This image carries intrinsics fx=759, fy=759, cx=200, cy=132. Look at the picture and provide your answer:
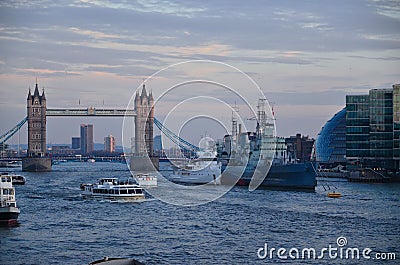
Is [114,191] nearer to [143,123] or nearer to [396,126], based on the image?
[396,126]

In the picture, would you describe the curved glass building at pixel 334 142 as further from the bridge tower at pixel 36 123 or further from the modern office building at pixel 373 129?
the bridge tower at pixel 36 123

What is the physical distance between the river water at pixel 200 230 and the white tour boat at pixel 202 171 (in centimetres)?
1287

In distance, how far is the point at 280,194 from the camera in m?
34.7

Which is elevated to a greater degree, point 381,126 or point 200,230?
point 381,126

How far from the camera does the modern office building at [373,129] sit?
50.6 meters

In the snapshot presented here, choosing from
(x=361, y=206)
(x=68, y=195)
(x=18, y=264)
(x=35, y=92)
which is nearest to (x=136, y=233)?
(x=18, y=264)

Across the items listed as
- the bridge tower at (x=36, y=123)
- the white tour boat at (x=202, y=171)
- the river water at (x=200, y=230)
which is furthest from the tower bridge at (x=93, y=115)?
the river water at (x=200, y=230)

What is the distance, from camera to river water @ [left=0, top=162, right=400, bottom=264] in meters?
16.9

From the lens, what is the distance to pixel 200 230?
20.9 meters

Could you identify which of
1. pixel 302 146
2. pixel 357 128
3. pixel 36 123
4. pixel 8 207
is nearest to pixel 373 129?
pixel 357 128

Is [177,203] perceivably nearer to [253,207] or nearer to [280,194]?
[253,207]

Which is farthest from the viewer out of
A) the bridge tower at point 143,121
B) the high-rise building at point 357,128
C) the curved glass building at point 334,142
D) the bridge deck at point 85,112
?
the bridge tower at point 143,121

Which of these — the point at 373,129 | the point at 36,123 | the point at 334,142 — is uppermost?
the point at 36,123

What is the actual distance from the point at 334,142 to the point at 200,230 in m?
43.0
